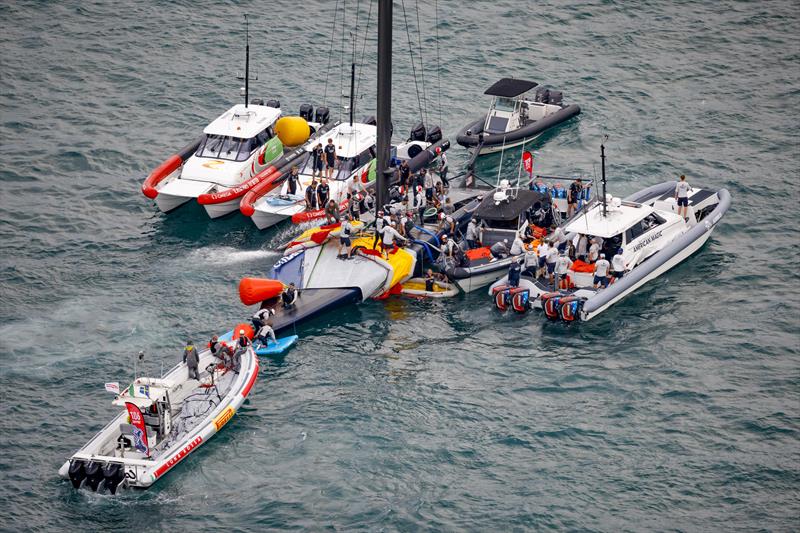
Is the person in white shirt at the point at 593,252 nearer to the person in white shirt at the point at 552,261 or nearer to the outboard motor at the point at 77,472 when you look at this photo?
the person in white shirt at the point at 552,261

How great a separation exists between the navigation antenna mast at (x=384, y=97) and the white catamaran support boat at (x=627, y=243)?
6.74 metres

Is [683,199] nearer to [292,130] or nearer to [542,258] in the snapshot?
[542,258]

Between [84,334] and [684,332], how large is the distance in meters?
20.4

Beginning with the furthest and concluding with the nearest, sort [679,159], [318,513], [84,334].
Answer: [679,159]
[84,334]
[318,513]

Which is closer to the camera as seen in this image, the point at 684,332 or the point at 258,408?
the point at 258,408

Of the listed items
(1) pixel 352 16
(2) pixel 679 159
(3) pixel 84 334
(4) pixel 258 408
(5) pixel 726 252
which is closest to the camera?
(4) pixel 258 408

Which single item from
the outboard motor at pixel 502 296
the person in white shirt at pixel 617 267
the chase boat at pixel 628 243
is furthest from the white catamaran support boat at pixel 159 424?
the person in white shirt at pixel 617 267

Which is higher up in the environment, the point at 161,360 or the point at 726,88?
the point at 726,88

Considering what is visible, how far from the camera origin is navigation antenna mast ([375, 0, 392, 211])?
4891cm

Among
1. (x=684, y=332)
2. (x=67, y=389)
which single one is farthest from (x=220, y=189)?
(x=684, y=332)

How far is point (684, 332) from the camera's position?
45.5 metres

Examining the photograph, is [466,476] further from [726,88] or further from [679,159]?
[726,88]

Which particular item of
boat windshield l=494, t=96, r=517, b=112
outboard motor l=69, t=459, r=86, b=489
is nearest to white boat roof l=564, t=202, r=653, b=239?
boat windshield l=494, t=96, r=517, b=112

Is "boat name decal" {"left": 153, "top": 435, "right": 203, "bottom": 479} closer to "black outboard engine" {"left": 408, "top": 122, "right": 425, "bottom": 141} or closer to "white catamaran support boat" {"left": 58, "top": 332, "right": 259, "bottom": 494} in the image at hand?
"white catamaran support boat" {"left": 58, "top": 332, "right": 259, "bottom": 494}
